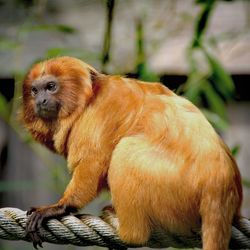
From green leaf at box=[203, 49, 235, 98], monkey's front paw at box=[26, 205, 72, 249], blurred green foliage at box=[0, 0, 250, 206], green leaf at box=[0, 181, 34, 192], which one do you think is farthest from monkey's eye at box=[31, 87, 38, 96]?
green leaf at box=[0, 181, 34, 192]

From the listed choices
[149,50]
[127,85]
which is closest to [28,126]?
[127,85]

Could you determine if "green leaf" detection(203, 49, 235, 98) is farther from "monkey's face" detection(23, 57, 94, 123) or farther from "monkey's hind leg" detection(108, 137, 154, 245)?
"monkey's hind leg" detection(108, 137, 154, 245)

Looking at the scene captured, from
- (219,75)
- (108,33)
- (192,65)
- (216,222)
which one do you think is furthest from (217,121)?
(216,222)

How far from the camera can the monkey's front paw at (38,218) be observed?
11.7ft

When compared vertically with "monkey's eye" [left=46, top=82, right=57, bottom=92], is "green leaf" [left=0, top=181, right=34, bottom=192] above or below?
below

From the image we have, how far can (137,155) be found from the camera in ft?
11.6

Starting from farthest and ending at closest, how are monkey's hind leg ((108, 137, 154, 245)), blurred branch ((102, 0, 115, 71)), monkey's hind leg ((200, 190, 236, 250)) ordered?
blurred branch ((102, 0, 115, 71)), monkey's hind leg ((108, 137, 154, 245)), monkey's hind leg ((200, 190, 236, 250))

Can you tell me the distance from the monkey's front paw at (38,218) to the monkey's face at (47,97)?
47 centimetres

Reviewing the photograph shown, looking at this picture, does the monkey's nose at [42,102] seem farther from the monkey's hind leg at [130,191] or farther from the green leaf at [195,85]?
the green leaf at [195,85]

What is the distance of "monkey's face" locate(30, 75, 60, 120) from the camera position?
152 inches

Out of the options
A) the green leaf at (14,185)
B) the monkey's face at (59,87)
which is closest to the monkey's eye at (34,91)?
the monkey's face at (59,87)

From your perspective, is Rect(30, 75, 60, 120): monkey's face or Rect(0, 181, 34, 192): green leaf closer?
A: Rect(30, 75, 60, 120): monkey's face

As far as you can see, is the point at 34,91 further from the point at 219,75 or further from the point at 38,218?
the point at 219,75

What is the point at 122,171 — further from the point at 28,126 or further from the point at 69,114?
the point at 28,126
